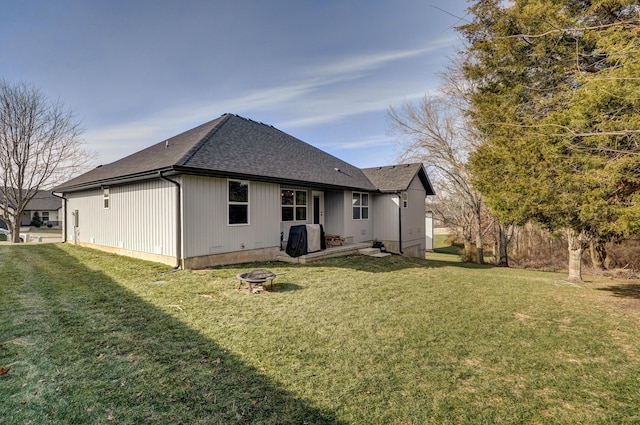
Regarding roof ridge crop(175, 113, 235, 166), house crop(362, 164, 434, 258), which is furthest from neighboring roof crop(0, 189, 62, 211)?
house crop(362, 164, 434, 258)

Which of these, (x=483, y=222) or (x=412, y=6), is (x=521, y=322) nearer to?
(x=412, y=6)

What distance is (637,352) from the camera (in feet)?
13.5

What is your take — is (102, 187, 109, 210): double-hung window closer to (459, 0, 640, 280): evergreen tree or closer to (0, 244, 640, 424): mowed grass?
(0, 244, 640, 424): mowed grass

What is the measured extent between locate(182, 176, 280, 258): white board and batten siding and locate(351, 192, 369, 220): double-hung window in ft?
16.1

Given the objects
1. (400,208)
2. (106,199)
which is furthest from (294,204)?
(106,199)

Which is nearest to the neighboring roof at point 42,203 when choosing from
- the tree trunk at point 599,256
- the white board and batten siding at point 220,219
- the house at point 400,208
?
the white board and batten siding at point 220,219

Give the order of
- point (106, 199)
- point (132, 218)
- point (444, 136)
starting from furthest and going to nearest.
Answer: point (444, 136), point (106, 199), point (132, 218)

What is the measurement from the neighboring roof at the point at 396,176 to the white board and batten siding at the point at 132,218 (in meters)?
10.5

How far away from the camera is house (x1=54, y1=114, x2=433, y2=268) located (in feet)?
27.7

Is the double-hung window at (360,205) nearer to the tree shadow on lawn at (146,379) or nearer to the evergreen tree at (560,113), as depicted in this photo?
the evergreen tree at (560,113)

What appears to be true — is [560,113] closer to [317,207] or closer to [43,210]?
[317,207]

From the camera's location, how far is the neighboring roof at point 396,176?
1549 centimetres

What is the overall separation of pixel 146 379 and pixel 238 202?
272 inches

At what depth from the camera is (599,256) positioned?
A: 49.1 ft
